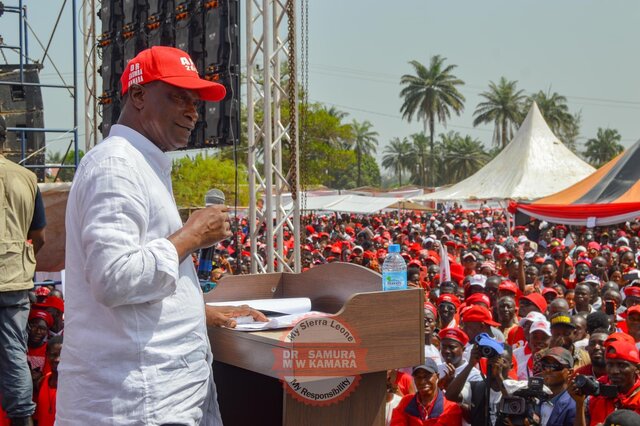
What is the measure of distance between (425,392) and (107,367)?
2909 mm

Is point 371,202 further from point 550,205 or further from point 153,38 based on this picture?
point 153,38

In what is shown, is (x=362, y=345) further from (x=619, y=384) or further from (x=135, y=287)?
(x=619, y=384)

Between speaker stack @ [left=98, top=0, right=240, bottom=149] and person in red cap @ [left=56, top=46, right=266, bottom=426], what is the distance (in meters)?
5.71

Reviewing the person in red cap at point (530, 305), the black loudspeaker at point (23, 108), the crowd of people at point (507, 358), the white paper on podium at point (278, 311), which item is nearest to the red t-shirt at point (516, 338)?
the crowd of people at point (507, 358)

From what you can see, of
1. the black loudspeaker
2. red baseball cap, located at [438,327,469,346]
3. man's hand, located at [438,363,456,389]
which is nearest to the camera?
man's hand, located at [438,363,456,389]

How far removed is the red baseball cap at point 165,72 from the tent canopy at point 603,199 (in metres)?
15.3

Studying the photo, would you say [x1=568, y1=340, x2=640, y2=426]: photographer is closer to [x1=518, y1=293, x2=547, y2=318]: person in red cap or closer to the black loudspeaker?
[x1=518, y1=293, x2=547, y2=318]: person in red cap

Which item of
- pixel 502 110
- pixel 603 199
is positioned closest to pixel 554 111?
pixel 502 110

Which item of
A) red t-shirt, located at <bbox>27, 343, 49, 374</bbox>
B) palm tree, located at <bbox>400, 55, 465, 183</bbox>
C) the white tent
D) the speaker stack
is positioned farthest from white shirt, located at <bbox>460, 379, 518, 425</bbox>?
palm tree, located at <bbox>400, 55, 465, 183</bbox>

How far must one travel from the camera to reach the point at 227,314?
2453 millimetres

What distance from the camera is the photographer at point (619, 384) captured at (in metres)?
4.30

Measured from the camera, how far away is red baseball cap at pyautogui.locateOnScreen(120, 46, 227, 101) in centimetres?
215

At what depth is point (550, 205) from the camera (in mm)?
18812

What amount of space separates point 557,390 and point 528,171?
31.2m
